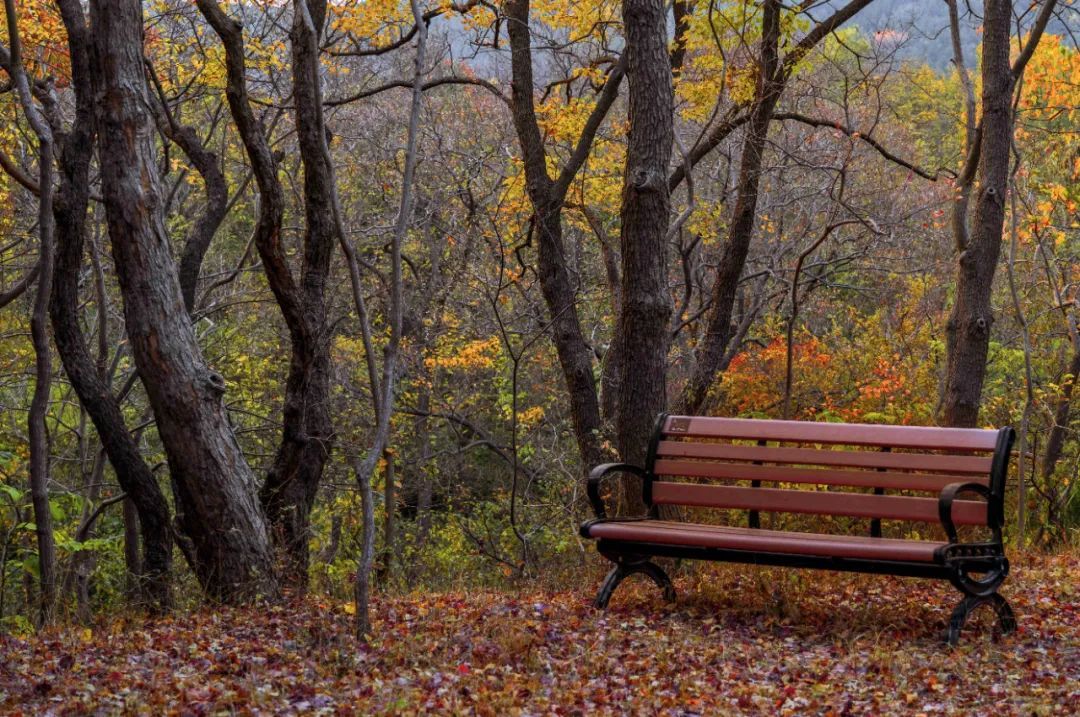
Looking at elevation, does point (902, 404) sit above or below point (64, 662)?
above

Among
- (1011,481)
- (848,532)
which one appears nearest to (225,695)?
(848,532)

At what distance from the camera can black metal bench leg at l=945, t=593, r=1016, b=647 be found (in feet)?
14.9

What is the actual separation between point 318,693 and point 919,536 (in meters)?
5.53

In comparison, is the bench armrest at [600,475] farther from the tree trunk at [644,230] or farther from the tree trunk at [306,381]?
the tree trunk at [306,381]

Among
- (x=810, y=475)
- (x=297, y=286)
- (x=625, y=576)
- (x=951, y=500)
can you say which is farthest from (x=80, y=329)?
(x=951, y=500)

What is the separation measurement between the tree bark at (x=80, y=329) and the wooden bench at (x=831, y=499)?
2.98 metres

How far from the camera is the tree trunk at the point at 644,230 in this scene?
20.2ft

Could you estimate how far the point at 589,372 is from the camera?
950 cm

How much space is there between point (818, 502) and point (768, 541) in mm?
650

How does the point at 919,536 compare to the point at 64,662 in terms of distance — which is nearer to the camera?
the point at 64,662

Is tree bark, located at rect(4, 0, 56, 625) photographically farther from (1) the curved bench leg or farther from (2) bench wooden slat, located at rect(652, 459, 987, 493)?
(2) bench wooden slat, located at rect(652, 459, 987, 493)

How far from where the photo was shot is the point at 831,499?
5.28 m

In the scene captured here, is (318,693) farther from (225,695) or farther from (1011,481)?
(1011,481)

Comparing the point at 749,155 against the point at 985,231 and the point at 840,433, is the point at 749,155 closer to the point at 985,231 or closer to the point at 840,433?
the point at 985,231
